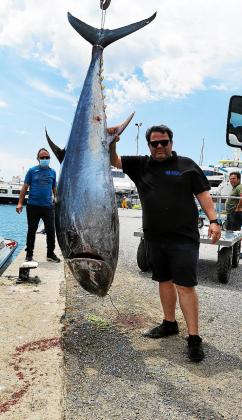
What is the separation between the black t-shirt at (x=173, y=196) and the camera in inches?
129

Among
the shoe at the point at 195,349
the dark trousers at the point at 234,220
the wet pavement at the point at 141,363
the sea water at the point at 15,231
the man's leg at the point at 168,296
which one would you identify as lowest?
the sea water at the point at 15,231

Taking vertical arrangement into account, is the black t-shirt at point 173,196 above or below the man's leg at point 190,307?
above

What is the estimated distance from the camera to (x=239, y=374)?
2959mm

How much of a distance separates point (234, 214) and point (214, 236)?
19.2 feet

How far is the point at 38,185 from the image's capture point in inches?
249

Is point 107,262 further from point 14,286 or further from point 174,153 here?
point 14,286

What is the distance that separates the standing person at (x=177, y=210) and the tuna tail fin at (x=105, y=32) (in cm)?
71

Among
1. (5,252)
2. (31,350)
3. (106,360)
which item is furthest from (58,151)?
(5,252)

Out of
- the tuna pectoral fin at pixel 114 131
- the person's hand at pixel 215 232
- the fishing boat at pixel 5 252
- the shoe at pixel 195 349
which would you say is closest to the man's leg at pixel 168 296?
the shoe at pixel 195 349

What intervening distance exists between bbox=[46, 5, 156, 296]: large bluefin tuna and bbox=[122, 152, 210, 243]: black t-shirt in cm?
58

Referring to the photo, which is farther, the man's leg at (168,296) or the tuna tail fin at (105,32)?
the man's leg at (168,296)

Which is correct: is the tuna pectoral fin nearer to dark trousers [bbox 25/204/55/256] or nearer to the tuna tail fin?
the tuna tail fin

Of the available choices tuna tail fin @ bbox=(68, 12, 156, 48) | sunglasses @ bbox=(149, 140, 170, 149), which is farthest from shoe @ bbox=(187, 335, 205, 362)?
tuna tail fin @ bbox=(68, 12, 156, 48)

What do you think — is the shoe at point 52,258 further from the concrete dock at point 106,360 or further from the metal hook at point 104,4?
the metal hook at point 104,4
